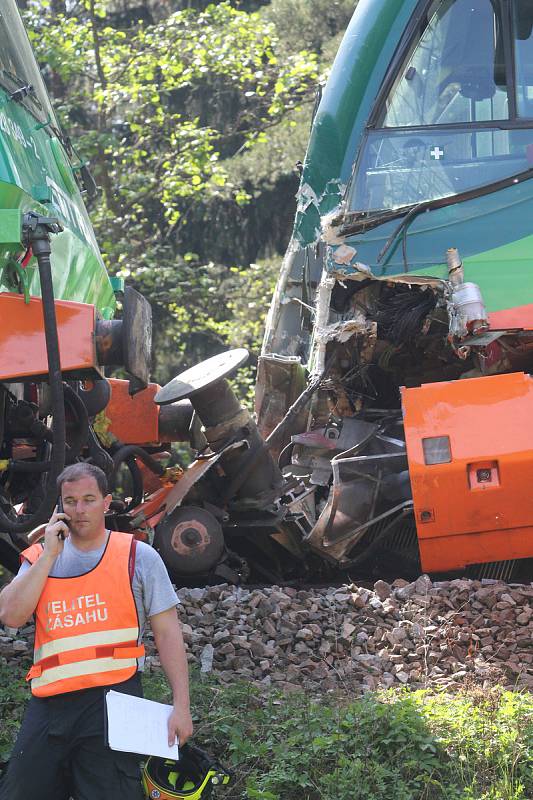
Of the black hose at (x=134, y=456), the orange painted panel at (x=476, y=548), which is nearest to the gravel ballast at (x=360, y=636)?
the orange painted panel at (x=476, y=548)

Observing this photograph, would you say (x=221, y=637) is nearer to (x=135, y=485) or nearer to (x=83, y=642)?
(x=135, y=485)

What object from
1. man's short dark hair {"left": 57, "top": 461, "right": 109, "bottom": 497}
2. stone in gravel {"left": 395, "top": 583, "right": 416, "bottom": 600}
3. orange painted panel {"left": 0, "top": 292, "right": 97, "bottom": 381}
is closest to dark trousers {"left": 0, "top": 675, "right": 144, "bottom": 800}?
man's short dark hair {"left": 57, "top": 461, "right": 109, "bottom": 497}

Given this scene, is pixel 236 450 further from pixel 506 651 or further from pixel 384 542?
pixel 506 651

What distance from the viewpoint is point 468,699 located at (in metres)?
4.89

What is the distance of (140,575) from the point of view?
374 cm

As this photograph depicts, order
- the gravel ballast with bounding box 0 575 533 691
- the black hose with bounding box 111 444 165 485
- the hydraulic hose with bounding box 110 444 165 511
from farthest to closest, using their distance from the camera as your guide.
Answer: the hydraulic hose with bounding box 110 444 165 511 → the black hose with bounding box 111 444 165 485 → the gravel ballast with bounding box 0 575 533 691

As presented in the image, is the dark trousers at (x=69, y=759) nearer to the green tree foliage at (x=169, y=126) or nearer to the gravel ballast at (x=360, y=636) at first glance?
the gravel ballast at (x=360, y=636)

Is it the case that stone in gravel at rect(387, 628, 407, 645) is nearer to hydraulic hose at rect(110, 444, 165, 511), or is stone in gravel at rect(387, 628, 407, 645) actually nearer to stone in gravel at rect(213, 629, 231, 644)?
stone in gravel at rect(213, 629, 231, 644)

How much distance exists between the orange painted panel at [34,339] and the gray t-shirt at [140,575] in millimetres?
1572

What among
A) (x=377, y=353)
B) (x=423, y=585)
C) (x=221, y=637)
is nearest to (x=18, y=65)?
(x=377, y=353)

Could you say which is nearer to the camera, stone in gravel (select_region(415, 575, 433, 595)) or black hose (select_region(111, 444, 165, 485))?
stone in gravel (select_region(415, 575, 433, 595))

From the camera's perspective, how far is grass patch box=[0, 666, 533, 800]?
4211 millimetres

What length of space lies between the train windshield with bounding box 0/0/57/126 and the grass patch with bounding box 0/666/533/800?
3.14 m

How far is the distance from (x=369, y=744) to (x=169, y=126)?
48.5 feet
